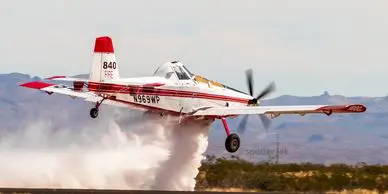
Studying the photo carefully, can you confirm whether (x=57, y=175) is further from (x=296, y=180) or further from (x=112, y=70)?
(x=296, y=180)

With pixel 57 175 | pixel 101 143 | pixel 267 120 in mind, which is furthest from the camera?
pixel 267 120

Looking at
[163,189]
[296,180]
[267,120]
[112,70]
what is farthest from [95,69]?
[296,180]

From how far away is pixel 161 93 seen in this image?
47.6 m

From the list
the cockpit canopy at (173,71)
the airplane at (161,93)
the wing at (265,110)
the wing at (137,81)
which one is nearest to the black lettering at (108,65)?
the airplane at (161,93)

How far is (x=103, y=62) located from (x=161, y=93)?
129 inches

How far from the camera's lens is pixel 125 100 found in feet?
154

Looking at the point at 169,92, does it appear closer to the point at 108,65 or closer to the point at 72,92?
the point at 108,65

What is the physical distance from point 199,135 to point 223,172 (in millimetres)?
10491

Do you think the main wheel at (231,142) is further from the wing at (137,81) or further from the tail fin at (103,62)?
the tail fin at (103,62)

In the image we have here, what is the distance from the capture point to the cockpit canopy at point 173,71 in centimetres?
4838

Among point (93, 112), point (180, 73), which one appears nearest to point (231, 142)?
point (180, 73)

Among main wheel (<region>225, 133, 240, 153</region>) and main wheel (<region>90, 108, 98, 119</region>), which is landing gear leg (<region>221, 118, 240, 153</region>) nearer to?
main wheel (<region>225, 133, 240, 153</region>)

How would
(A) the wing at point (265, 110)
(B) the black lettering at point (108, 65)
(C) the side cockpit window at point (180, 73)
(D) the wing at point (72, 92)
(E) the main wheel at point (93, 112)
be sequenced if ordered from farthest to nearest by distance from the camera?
(C) the side cockpit window at point (180, 73), (E) the main wheel at point (93, 112), (B) the black lettering at point (108, 65), (D) the wing at point (72, 92), (A) the wing at point (265, 110)

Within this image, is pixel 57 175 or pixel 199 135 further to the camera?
pixel 199 135
